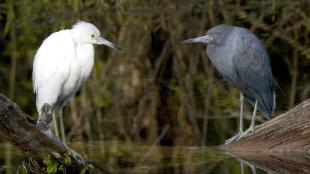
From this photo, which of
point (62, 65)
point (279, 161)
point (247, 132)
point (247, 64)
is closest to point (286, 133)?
point (279, 161)

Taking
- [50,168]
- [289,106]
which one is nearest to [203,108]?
[289,106]

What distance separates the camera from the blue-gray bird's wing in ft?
21.1

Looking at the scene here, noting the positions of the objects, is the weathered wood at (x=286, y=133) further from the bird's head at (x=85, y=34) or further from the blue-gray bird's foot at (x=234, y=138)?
the bird's head at (x=85, y=34)

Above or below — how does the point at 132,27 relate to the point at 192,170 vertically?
above

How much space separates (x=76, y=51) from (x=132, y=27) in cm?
537

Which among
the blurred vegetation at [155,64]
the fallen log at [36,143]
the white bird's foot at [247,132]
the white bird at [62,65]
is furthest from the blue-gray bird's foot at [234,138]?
the fallen log at [36,143]

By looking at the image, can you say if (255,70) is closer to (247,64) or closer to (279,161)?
(247,64)

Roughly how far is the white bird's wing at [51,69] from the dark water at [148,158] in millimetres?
518

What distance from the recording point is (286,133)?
5789mm

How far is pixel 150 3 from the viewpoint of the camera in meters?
11.1

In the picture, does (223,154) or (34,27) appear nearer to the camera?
(223,154)

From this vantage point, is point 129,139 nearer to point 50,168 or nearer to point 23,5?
point 50,168

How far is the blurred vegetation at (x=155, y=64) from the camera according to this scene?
23.5 ft

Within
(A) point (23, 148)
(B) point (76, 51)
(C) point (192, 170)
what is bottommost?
(C) point (192, 170)
